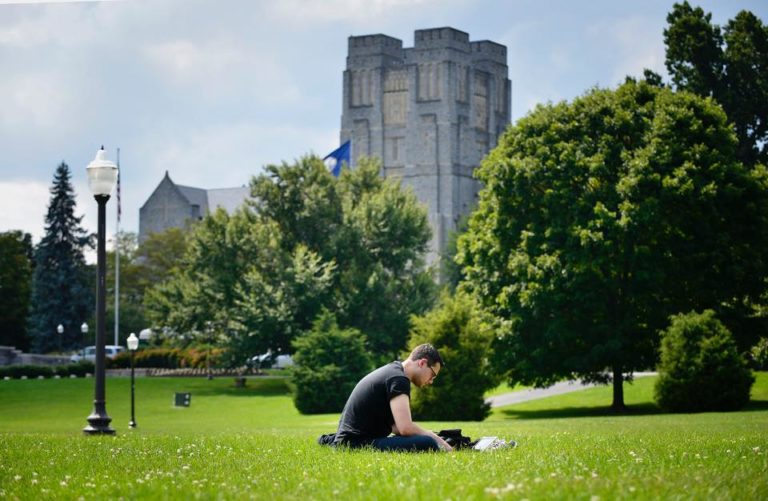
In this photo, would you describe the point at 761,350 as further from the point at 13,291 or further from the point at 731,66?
the point at 13,291

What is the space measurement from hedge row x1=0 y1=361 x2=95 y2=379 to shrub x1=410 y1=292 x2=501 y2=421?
3670 centimetres

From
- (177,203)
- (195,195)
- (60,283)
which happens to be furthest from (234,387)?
(195,195)

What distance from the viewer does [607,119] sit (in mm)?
36938

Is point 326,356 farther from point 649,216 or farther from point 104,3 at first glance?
point 104,3

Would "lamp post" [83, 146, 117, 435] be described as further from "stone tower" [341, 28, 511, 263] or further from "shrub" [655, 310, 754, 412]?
"stone tower" [341, 28, 511, 263]

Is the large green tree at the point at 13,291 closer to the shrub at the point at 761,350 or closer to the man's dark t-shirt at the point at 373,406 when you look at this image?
the shrub at the point at 761,350

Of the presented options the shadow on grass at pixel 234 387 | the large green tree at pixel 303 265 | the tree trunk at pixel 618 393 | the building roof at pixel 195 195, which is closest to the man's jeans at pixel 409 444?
the tree trunk at pixel 618 393

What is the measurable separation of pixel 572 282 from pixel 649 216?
326 cm

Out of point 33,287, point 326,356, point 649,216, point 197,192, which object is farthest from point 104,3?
point 197,192

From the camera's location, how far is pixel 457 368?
35156 mm

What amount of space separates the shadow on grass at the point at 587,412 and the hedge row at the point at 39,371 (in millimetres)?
34492

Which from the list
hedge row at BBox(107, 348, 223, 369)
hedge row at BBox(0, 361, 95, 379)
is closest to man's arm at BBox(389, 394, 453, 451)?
hedge row at BBox(0, 361, 95, 379)

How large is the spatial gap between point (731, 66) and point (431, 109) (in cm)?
7196

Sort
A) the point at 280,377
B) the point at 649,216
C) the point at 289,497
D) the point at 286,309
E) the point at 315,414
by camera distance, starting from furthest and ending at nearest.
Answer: the point at 280,377 → the point at 286,309 → the point at 315,414 → the point at 649,216 → the point at 289,497
